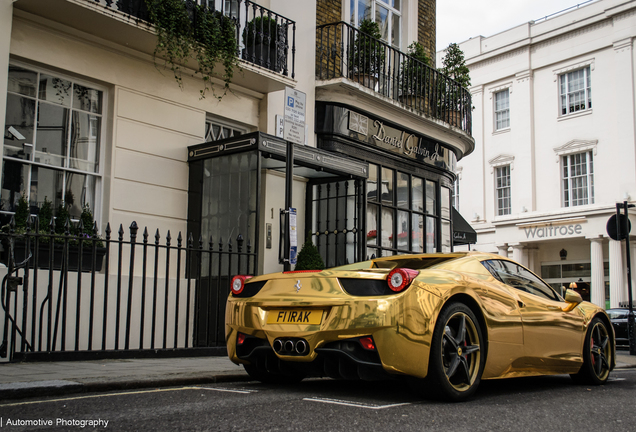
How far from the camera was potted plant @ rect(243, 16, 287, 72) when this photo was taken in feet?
36.1

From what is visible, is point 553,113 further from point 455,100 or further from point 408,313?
point 408,313

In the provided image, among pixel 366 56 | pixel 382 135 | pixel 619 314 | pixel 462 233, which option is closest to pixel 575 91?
pixel 619 314

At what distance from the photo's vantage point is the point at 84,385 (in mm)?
4883

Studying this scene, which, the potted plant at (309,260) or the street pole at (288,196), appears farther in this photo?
the potted plant at (309,260)

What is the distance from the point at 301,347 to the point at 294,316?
26 cm

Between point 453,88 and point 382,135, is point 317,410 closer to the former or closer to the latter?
point 382,135

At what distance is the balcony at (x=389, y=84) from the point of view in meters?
12.7

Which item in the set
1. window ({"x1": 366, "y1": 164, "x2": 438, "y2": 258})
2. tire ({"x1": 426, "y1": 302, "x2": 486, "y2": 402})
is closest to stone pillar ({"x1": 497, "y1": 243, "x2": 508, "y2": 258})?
window ({"x1": 366, "y1": 164, "x2": 438, "y2": 258})

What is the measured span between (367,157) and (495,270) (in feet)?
26.1

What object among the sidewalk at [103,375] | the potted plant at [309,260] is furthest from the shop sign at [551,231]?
the sidewalk at [103,375]

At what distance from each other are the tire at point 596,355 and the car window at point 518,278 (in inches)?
24.8

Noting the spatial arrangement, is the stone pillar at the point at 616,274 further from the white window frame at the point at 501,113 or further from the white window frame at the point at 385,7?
the white window frame at the point at 385,7

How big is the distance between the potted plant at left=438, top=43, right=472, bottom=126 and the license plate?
11515 millimetres

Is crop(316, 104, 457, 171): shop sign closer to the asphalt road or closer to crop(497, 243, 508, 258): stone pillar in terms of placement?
the asphalt road
